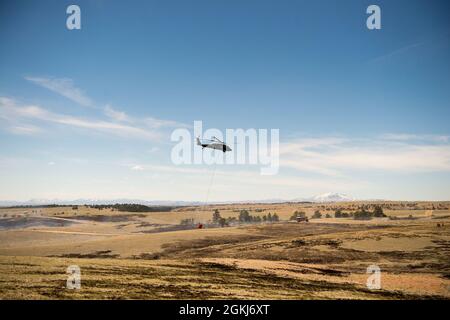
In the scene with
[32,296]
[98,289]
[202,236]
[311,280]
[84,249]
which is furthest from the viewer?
[202,236]

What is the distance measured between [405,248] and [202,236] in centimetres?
2174

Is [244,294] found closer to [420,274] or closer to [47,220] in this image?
[420,274]

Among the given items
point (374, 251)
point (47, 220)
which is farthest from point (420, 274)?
point (47, 220)

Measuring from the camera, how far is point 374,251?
3086cm

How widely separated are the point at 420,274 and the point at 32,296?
2299 cm

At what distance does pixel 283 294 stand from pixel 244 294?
2.02m

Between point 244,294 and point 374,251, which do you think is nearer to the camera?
point 244,294

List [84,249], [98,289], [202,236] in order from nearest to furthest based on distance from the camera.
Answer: [98,289]
[84,249]
[202,236]

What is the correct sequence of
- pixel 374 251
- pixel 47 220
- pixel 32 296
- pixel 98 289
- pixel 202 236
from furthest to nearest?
pixel 47 220
pixel 202 236
pixel 374 251
pixel 98 289
pixel 32 296

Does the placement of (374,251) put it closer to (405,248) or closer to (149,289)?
(405,248)
